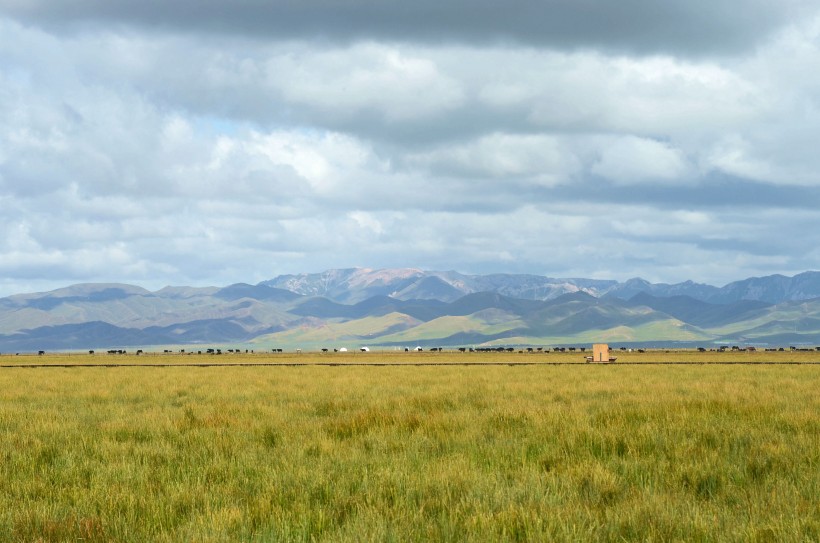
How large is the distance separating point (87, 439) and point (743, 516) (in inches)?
477

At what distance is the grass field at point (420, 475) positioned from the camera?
836cm

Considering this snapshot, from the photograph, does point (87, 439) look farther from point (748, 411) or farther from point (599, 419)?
point (748, 411)

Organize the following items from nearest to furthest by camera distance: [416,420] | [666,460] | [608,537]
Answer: [608,537] → [666,460] → [416,420]

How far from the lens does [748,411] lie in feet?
60.7

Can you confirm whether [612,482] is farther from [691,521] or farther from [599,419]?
[599,419]

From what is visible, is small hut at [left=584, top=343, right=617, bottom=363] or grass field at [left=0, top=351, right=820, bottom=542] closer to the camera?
grass field at [left=0, top=351, right=820, bottom=542]

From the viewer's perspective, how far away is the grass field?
8359mm

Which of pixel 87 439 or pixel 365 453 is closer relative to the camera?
pixel 365 453

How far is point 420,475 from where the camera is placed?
10930 millimetres

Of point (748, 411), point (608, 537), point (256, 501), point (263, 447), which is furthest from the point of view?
point (748, 411)

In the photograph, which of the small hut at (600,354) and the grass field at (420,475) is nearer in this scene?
the grass field at (420,475)

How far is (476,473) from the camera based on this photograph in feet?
36.0

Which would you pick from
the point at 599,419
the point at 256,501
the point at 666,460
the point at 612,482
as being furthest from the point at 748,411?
the point at 256,501

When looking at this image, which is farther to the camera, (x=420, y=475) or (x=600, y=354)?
(x=600, y=354)
